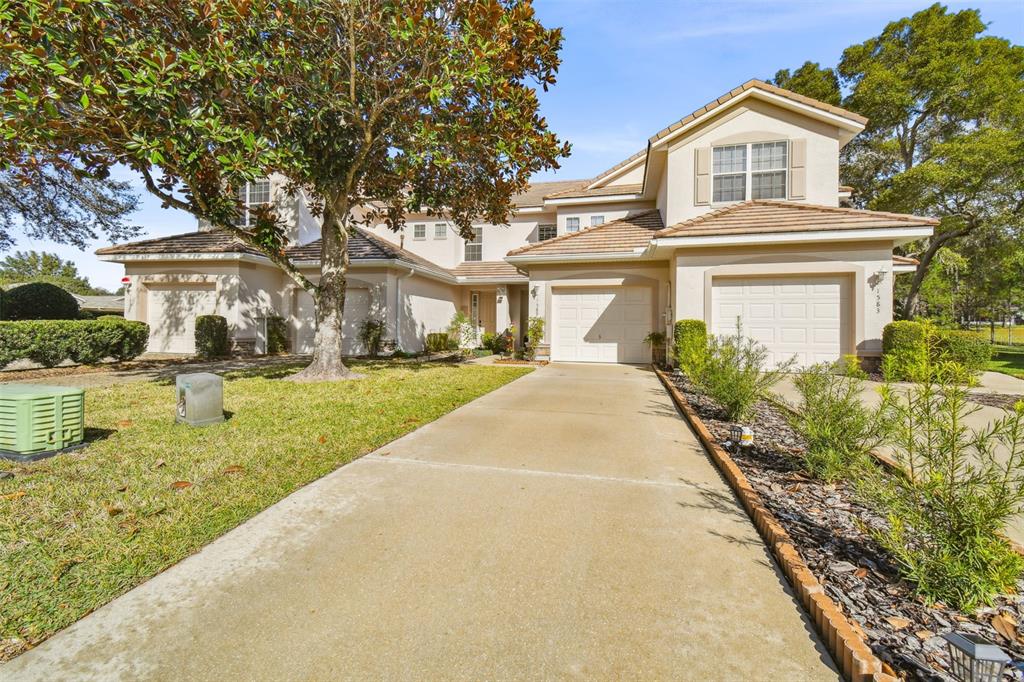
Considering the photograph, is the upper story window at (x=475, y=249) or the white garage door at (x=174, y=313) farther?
the upper story window at (x=475, y=249)

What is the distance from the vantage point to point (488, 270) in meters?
20.4

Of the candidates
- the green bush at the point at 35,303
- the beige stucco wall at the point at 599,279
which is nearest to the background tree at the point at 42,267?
the green bush at the point at 35,303

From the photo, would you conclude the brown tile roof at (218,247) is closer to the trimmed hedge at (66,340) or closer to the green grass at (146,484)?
the trimmed hedge at (66,340)

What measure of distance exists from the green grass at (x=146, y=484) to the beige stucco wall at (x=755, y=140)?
961cm

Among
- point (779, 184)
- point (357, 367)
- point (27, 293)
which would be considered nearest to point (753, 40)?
point (779, 184)

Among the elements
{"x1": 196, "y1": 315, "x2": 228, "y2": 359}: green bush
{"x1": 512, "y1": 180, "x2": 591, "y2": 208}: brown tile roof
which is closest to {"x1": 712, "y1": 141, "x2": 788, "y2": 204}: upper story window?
{"x1": 512, "y1": 180, "x2": 591, "y2": 208}: brown tile roof

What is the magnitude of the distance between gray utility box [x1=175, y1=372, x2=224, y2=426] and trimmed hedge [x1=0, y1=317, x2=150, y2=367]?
899cm

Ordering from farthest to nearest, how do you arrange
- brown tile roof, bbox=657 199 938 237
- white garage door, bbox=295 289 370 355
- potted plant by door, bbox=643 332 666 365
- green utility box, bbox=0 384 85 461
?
white garage door, bbox=295 289 370 355
potted plant by door, bbox=643 332 666 365
brown tile roof, bbox=657 199 938 237
green utility box, bbox=0 384 85 461

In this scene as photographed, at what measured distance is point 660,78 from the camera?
33.9 feet

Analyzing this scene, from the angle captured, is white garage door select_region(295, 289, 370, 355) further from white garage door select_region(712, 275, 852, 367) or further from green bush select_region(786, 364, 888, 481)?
green bush select_region(786, 364, 888, 481)

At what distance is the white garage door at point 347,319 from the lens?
54.5 ft

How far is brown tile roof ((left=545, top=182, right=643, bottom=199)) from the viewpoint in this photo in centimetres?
1698

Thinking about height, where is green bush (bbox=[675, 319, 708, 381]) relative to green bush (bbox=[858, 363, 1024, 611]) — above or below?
above

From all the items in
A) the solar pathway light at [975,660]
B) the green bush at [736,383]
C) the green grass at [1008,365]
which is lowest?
the solar pathway light at [975,660]
